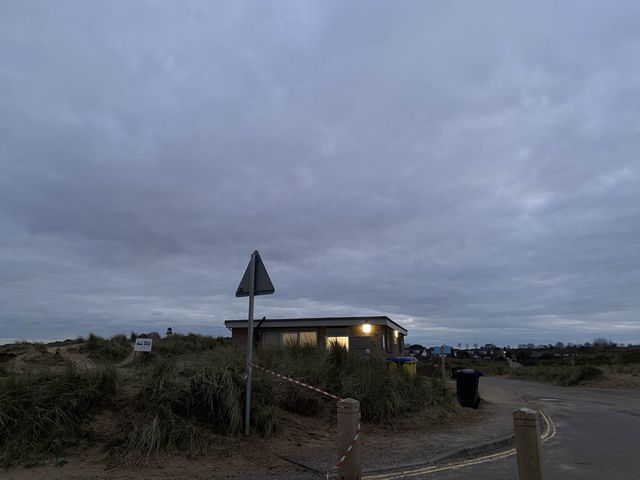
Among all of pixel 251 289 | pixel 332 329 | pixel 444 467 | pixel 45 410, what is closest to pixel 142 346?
pixel 45 410

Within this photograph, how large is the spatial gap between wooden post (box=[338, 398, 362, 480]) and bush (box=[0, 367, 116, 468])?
14.1ft

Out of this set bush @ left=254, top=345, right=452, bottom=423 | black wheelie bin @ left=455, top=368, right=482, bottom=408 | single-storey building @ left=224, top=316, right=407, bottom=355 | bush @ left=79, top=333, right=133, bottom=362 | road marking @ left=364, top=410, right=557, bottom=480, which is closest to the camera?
road marking @ left=364, top=410, right=557, bottom=480

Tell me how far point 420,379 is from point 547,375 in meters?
32.5

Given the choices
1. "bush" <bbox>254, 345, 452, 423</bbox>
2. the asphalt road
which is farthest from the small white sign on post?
the asphalt road

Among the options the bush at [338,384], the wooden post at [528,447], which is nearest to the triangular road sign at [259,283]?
the bush at [338,384]

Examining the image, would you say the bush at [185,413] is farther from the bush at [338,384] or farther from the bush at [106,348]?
the bush at [106,348]

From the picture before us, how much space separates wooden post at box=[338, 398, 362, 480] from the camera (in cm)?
616

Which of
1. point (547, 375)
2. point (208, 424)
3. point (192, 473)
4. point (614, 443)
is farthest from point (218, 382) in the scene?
point (547, 375)

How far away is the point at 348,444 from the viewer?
6.19 metres

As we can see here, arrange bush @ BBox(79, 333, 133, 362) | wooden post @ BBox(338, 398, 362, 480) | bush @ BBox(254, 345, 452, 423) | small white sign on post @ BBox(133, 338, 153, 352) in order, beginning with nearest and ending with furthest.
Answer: wooden post @ BBox(338, 398, 362, 480)
bush @ BBox(254, 345, 452, 423)
small white sign on post @ BBox(133, 338, 153, 352)
bush @ BBox(79, 333, 133, 362)

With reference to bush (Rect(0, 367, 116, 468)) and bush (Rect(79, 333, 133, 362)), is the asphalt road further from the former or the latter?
bush (Rect(79, 333, 133, 362))

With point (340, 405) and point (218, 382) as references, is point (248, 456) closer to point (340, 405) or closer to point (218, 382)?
point (218, 382)

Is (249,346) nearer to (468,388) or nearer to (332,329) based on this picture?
(468,388)

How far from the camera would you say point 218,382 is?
9.30m
